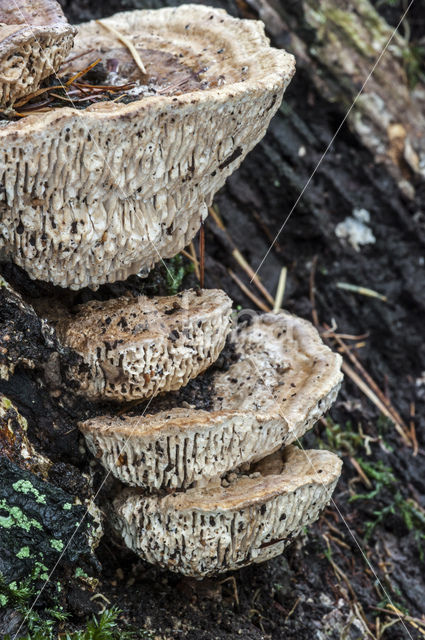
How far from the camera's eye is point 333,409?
189 inches

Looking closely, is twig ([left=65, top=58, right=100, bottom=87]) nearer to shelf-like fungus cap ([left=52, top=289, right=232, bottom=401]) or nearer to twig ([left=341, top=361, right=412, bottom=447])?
shelf-like fungus cap ([left=52, top=289, right=232, bottom=401])

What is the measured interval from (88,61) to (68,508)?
7.10ft

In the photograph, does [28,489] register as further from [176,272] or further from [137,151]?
[176,272]

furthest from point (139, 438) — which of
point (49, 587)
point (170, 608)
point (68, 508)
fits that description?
point (170, 608)

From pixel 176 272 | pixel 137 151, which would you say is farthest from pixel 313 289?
pixel 137 151

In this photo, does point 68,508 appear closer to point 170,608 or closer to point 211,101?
point 170,608

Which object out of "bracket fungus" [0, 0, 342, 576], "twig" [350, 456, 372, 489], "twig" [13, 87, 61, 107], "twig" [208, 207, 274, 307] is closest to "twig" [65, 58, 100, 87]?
"bracket fungus" [0, 0, 342, 576]

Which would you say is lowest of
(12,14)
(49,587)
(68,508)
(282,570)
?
(282,570)

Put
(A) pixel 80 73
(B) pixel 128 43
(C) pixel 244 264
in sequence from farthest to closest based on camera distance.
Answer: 1. (C) pixel 244 264
2. (B) pixel 128 43
3. (A) pixel 80 73

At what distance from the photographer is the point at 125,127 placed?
239cm

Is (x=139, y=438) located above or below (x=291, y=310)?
above

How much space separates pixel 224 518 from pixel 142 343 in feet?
2.81

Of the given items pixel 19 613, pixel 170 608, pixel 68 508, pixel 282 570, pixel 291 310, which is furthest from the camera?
pixel 291 310

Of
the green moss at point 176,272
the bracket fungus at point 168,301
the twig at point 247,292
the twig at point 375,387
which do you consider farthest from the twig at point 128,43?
the twig at point 375,387
